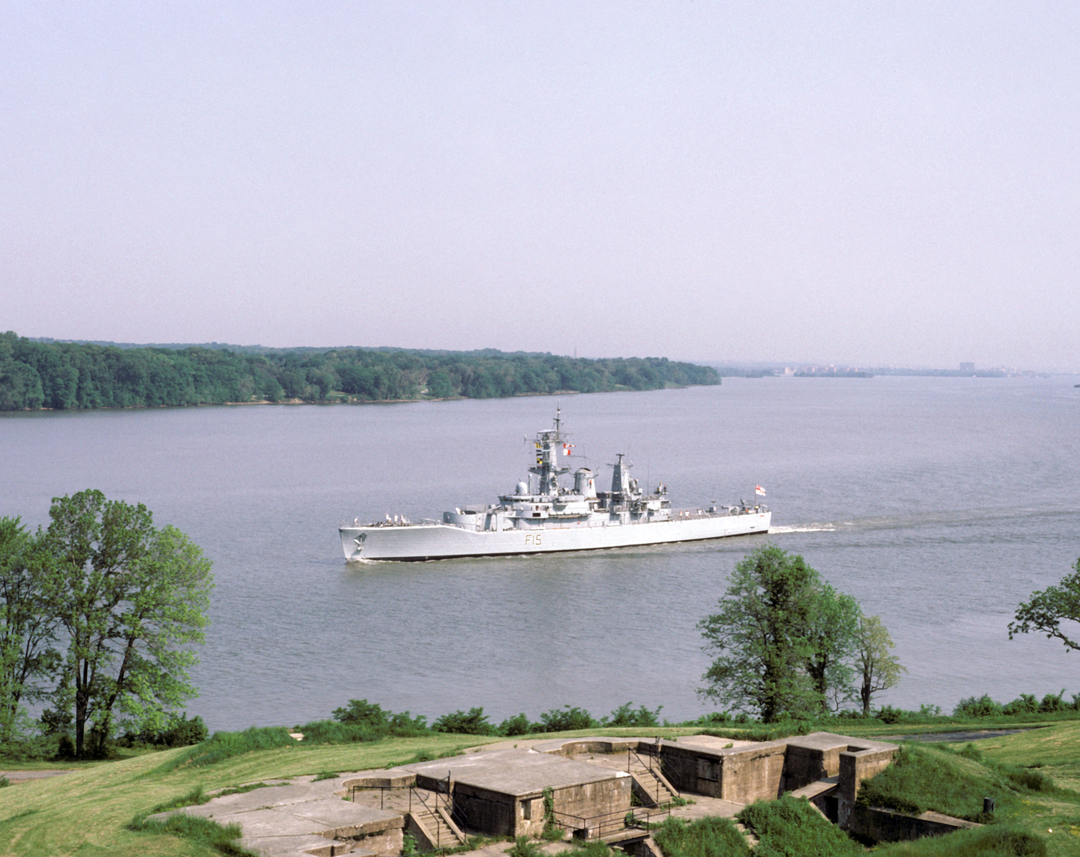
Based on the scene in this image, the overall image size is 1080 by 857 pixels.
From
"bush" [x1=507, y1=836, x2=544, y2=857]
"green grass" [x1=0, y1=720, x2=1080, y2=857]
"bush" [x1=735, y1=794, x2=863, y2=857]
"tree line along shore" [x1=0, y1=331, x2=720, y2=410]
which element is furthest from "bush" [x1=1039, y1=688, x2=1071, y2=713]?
"tree line along shore" [x1=0, y1=331, x2=720, y2=410]

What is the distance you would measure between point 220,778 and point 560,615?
26530 mm

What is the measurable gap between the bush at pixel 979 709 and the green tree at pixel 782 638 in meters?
3.13

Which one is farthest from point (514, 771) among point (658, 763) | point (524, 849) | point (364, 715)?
point (364, 715)

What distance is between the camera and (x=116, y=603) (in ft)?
98.4

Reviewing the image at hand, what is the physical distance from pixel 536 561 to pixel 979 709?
32.3 metres

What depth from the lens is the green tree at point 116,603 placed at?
95.0 ft

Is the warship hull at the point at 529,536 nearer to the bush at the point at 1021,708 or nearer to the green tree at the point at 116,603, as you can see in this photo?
the green tree at the point at 116,603

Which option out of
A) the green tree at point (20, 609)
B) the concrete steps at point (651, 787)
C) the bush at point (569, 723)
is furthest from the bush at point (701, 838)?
the green tree at point (20, 609)

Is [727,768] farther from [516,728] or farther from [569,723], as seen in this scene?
[516,728]

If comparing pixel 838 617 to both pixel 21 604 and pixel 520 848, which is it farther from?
pixel 21 604

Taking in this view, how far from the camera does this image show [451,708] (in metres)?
34.1

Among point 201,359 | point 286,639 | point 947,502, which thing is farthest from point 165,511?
point 201,359

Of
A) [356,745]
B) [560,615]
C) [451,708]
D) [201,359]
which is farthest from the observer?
[201,359]

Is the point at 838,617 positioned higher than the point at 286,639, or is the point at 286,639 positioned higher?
the point at 838,617
